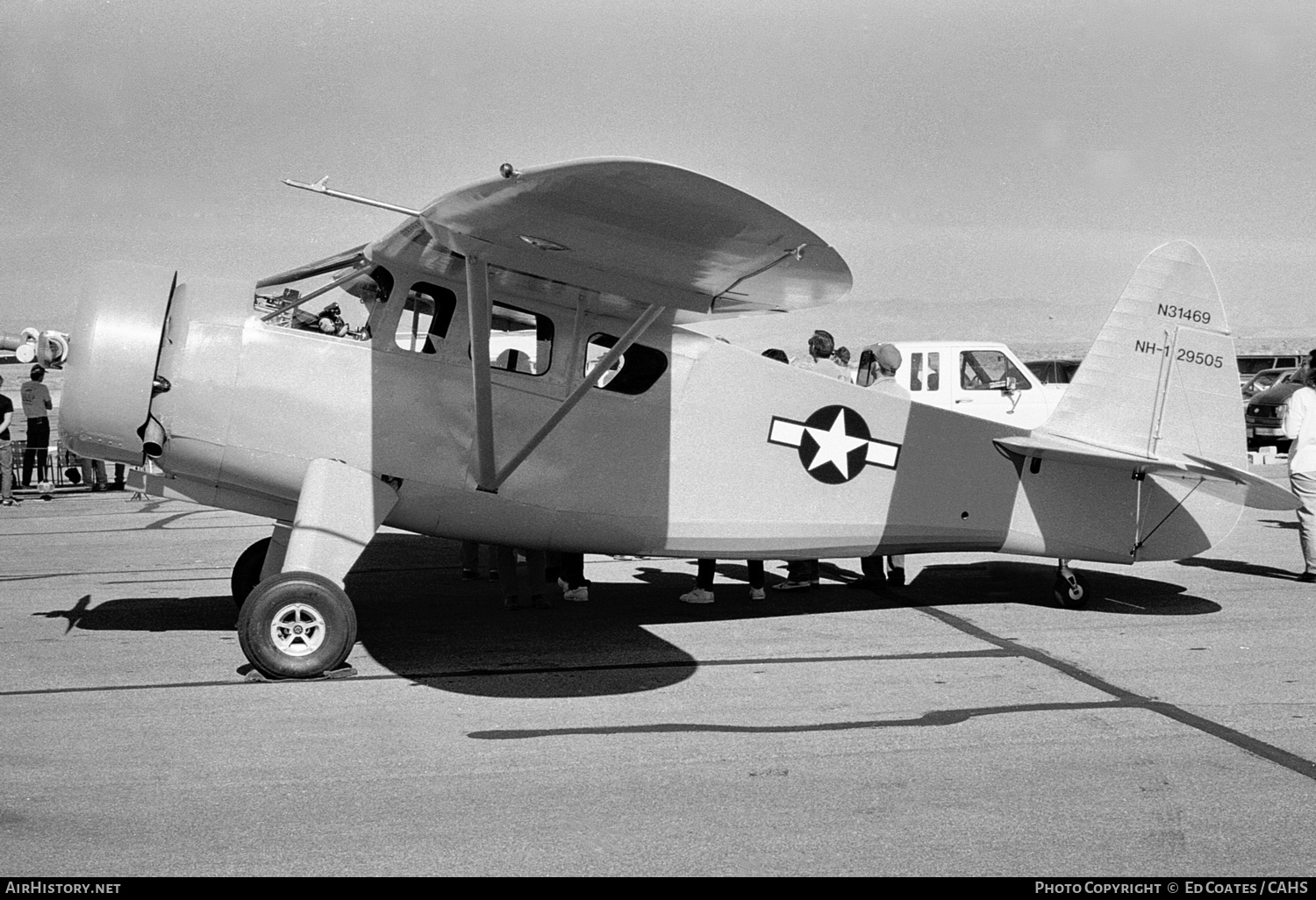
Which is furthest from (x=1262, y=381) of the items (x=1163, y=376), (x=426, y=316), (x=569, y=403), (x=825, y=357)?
(x=426, y=316)

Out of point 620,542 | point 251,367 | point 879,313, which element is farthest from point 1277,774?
point 879,313

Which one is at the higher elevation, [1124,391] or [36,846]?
[1124,391]

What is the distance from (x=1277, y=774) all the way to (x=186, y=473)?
20.0ft

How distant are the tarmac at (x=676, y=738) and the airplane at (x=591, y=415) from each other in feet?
2.27

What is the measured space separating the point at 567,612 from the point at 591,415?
2.03 metres

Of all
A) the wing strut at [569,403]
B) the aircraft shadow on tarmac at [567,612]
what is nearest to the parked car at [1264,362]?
the aircraft shadow on tarmac at [567,612]

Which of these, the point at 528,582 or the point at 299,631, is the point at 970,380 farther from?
the point at 299,631

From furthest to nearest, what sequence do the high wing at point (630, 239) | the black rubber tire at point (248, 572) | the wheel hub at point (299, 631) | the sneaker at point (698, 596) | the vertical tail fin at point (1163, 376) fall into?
the sneaker at point (698, 596), the vertical tail fin at point (1163, 376), the black rubber tire at point (248, 572), the wheel hub at point (299, 631), the high wing at point (630, 239)

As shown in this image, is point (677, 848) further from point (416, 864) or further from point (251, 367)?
point (251, 367)

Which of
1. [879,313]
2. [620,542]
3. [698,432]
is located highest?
[879,313]

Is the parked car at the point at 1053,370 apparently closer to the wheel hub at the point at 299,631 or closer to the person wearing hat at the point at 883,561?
the person wearing hat at the point at 883,561

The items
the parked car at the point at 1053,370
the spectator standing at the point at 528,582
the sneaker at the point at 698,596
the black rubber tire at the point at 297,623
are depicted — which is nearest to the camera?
the black rubber tire at the point at 297,623

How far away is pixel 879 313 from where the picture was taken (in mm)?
149750

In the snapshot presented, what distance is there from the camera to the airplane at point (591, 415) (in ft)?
22.1
